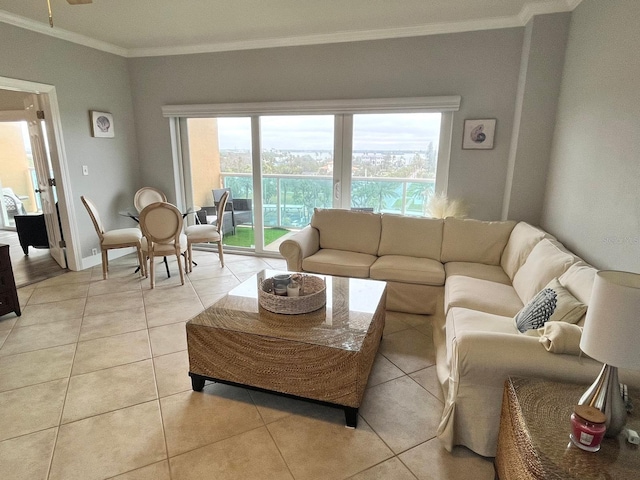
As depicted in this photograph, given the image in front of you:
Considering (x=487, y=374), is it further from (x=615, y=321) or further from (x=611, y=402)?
(x=615, y=321)

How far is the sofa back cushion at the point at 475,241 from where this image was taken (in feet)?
11.1

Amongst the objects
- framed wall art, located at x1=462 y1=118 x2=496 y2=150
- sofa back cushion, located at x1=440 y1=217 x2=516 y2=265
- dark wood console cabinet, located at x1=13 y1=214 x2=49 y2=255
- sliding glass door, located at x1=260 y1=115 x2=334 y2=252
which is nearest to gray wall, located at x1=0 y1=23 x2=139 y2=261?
dark wood console cabinet, located at x1=13 y1=214 x2=49 y2=255

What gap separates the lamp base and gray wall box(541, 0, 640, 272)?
1087 mm

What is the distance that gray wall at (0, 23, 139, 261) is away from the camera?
3.71m

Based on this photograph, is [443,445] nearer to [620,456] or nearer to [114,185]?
[620,456]

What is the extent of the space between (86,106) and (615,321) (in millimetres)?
5350

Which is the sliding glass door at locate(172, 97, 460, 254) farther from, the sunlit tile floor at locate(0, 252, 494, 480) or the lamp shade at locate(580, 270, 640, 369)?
the lamp shade at locate(580, 270, 640, 369)

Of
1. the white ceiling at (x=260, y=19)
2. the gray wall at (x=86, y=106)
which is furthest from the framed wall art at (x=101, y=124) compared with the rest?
the white ceiling at (x=260, y=19)

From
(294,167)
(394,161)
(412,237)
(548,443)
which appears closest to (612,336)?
(548,443)

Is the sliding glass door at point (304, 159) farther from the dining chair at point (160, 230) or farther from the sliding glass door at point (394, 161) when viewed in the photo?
the dining chair at point (160, 230)

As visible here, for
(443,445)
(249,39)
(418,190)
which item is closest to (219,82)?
(249,39)

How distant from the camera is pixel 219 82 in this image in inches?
181

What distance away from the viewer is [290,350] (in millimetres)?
1892

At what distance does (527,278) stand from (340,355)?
156 cm
